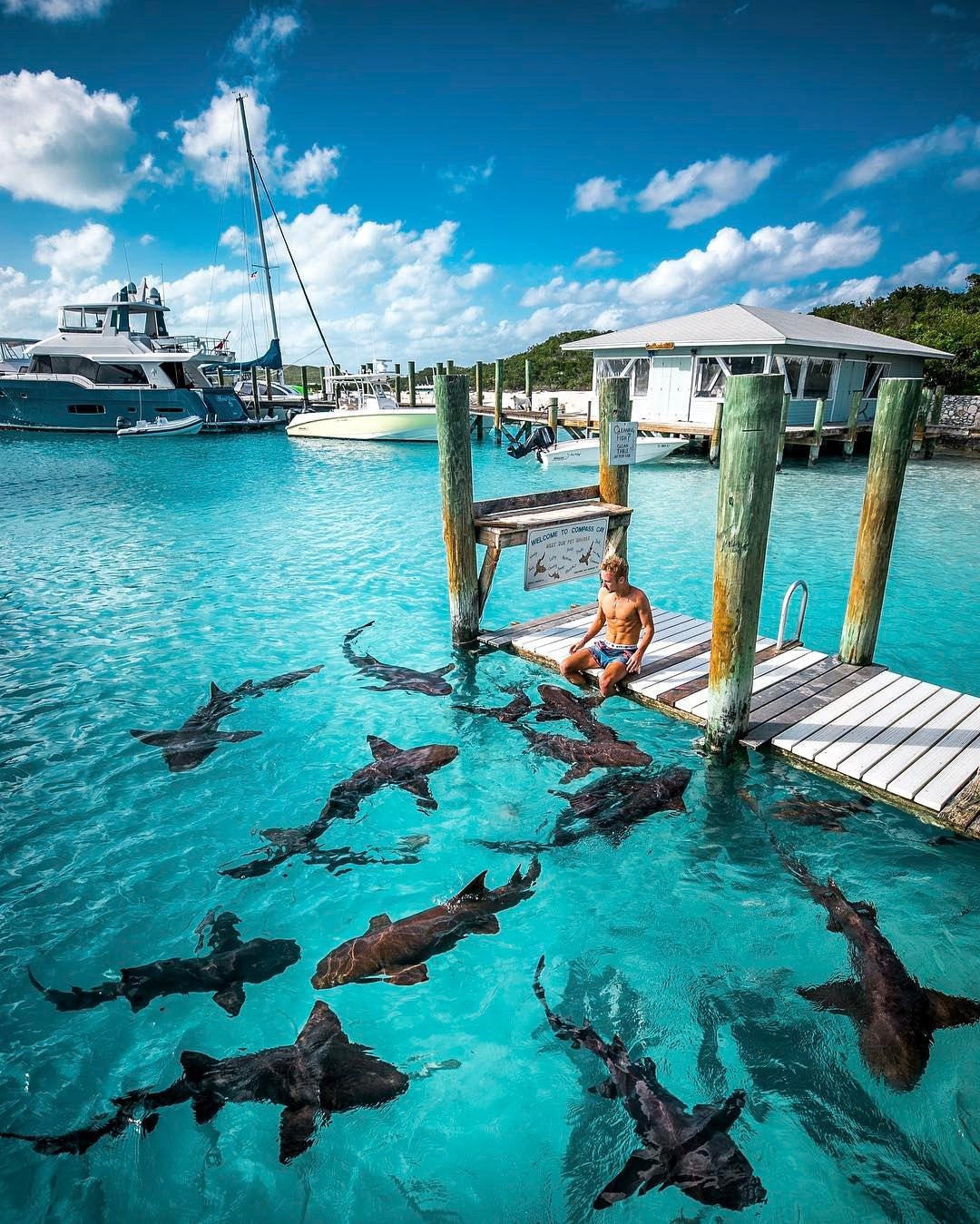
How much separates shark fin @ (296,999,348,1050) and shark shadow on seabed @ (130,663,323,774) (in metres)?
3.28

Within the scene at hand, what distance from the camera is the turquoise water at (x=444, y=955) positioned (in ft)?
9.63

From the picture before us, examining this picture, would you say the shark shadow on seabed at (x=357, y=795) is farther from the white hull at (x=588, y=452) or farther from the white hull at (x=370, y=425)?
the white hull at (x=370, y=425)

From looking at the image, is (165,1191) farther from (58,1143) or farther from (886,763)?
(886,763)

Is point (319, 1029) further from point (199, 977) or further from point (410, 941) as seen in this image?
point (199, 977)

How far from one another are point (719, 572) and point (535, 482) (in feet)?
58.6

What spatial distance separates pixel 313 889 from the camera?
463 centimetres

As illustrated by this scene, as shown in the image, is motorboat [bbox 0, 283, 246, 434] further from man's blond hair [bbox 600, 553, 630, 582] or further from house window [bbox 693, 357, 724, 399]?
man's blond hair [bbox 600, 553, 630, 582]

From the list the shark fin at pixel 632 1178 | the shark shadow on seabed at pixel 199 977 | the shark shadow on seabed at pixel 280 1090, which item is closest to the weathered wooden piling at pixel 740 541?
the shark fin at pixel 632 1178

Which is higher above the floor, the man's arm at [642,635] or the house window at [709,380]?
the house window at [709,380]

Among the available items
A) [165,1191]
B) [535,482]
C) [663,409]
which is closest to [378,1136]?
[165,1191]

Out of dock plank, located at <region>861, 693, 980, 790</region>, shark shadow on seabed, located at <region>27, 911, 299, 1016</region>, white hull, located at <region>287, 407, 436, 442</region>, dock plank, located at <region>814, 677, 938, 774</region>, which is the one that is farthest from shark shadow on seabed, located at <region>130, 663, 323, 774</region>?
white hull, located at <region>287, 407, 436, 442</region>

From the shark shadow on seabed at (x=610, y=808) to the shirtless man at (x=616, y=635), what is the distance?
4.36 feet

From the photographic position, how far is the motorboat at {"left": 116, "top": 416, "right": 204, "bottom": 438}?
34.5m

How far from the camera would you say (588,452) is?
23703 mm
